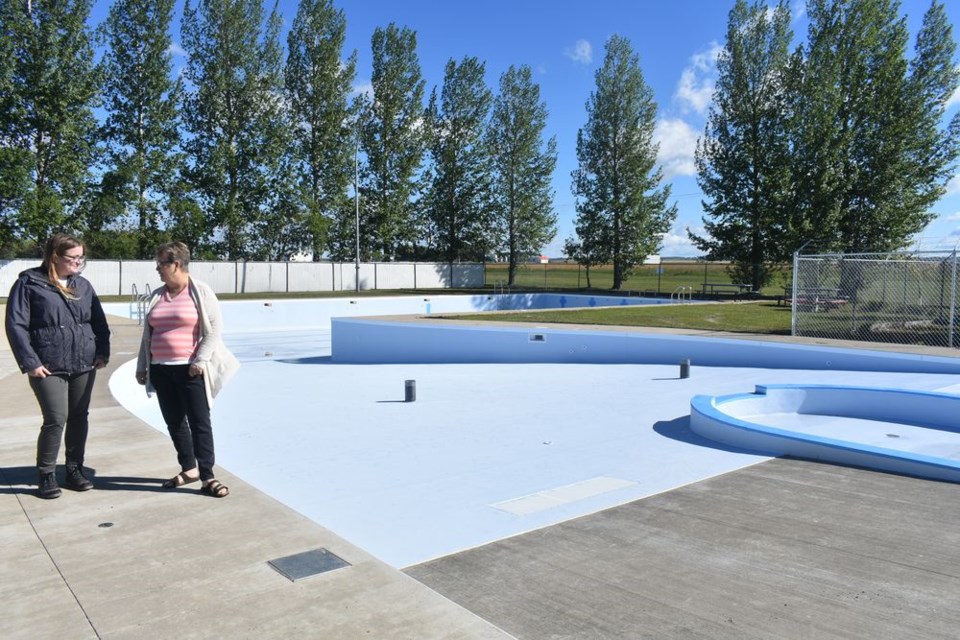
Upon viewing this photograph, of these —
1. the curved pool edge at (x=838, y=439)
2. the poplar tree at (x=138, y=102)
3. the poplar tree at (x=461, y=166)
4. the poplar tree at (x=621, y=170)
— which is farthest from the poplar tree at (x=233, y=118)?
the curved pool edge at (x=838, y=439)

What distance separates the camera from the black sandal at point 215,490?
4.56 m

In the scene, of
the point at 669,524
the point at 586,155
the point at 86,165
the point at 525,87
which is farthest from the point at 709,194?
the point at 669,524

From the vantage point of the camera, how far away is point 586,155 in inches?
1711

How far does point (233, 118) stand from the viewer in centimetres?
4084

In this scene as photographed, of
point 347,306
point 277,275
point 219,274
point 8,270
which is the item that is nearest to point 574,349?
point 347,306

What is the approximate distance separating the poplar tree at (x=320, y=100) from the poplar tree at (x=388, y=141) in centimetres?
192

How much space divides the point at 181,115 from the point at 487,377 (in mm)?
34612

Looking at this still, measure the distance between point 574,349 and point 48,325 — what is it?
432 inches

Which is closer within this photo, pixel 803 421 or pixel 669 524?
pixel 669 524

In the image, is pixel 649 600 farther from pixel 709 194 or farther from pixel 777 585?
pixel 709 194

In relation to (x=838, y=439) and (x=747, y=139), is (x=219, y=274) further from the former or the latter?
(x=838, y=439)

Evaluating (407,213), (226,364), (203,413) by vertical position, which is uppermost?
(407,213)

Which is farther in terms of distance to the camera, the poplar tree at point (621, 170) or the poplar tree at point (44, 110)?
the poplar tree at point (621, 170)

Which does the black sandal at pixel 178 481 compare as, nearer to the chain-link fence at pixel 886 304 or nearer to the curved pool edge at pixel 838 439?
the curved pool edge at pixel 838 439
